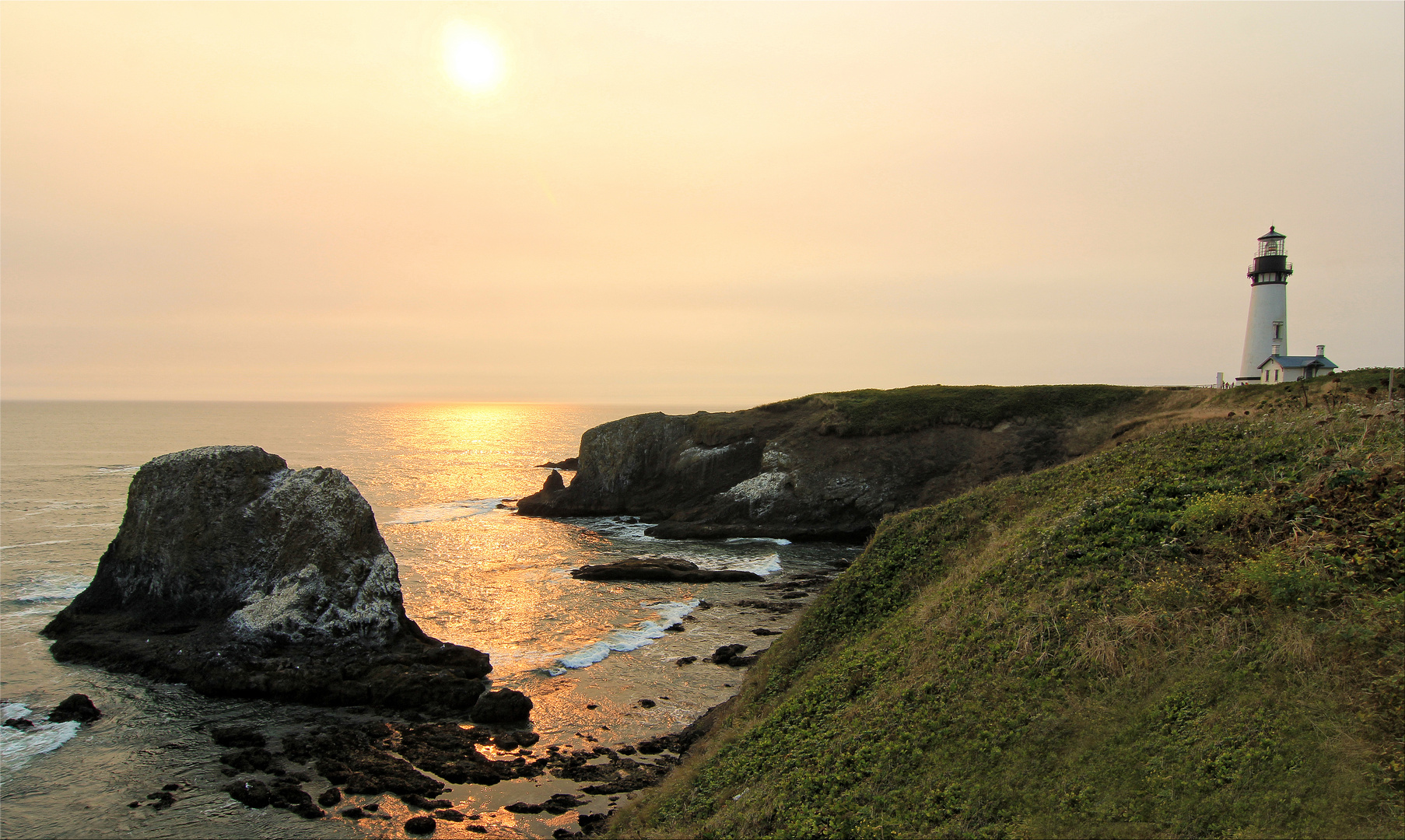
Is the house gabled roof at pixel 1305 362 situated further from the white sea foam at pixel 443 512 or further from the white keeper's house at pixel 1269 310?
the white sea foam at pixel 443 512

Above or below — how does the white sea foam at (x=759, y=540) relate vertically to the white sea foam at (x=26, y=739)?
above

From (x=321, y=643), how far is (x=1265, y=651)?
2468 cm

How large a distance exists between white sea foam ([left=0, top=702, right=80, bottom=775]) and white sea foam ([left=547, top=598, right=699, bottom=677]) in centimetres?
1277

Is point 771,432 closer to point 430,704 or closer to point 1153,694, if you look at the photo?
point 430,704

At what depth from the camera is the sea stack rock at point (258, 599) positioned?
878 inches

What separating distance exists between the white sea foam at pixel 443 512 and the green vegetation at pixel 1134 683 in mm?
46573

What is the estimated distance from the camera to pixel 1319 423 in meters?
15.3

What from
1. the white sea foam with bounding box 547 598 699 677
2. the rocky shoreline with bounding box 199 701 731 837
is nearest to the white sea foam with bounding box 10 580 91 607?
the rocky shoreline with bounding box 199 701 731 837

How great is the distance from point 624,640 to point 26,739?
55.8 ft

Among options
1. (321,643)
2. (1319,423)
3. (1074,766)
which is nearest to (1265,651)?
(1074,766)

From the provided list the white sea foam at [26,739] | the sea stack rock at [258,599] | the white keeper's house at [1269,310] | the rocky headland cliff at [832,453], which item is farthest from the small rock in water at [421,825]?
the white keeper's house at [1269,310]

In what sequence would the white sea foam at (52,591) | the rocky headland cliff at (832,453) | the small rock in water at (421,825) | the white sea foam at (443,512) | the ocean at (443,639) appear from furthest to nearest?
the white sea foam at (443,512), the rocky headland cliff at (832,453), the white sea foam at (52,591), the ocean at (443,639), the small rock in water at (421,825)

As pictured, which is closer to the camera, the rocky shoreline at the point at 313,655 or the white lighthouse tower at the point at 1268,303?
the rocky shoreline at the point at 313,655

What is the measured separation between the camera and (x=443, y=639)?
27.7 metres
